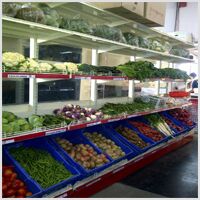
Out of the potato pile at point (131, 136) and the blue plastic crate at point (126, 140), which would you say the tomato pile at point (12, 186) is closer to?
the blue plastic crate at point (126, 140)

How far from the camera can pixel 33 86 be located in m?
3.72

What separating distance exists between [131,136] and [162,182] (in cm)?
92

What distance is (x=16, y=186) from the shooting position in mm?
2643

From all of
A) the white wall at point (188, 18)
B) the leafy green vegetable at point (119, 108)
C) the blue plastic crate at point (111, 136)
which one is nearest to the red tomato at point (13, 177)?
the blue plastic crate at point (111, 136)

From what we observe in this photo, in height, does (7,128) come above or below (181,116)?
above

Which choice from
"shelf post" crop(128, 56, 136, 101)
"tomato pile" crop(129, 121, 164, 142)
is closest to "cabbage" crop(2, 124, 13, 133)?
"tomato pile" crop(129, 121, 164, 142)

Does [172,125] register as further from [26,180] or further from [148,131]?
[26,180]

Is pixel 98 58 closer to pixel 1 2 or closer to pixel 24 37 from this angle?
pixel 24 37

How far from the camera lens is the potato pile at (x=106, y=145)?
3.93 meters

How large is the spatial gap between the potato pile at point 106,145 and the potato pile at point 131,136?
496 mm

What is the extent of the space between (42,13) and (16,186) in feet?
5.70

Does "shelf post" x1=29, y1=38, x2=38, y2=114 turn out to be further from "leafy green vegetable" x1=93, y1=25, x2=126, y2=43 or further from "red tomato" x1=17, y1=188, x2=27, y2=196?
"red tomato" x1=17, y1=188, x2=27, y2=196

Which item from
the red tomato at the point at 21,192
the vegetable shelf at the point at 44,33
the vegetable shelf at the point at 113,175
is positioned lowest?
the vegetable shelf at the point at 113,175

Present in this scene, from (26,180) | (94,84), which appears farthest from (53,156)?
(94,84)
